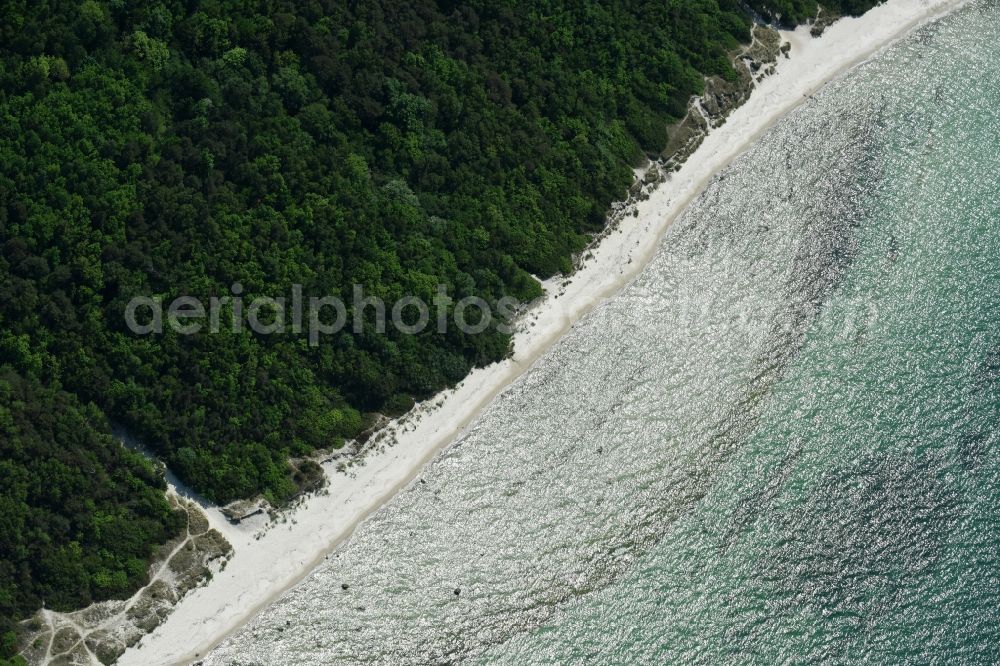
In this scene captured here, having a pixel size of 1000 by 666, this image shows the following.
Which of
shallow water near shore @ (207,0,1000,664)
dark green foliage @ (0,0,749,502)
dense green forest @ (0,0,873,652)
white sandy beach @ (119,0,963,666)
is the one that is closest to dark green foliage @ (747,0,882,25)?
white sandy beach @ (119,0,963,666)

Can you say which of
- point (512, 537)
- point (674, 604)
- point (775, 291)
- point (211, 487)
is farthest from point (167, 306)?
Result: point (775, 291)

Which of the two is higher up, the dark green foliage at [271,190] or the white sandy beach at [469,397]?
the dark green foliage at [271,190]

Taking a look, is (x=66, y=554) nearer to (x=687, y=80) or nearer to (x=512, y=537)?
(x=512, y=537)

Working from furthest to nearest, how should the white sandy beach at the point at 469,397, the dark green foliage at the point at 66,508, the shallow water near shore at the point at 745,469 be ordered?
the shallow water near shore at the point at 745,469
the white sandy beach at the point at 469,397
the dark green foliage at the point at 66,508

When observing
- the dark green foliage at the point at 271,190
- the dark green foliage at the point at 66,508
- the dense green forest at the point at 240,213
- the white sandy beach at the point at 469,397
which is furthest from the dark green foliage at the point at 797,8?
the dark green foliage at the point at 66,508

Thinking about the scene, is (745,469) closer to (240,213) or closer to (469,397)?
(469,397)

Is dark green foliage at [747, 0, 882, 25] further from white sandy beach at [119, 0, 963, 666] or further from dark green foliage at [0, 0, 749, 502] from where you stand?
dark green foliage at [0, 0, 749, 502]

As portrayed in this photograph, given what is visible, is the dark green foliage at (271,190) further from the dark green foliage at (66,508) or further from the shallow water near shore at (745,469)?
the shallow water near shore at (745,469)
